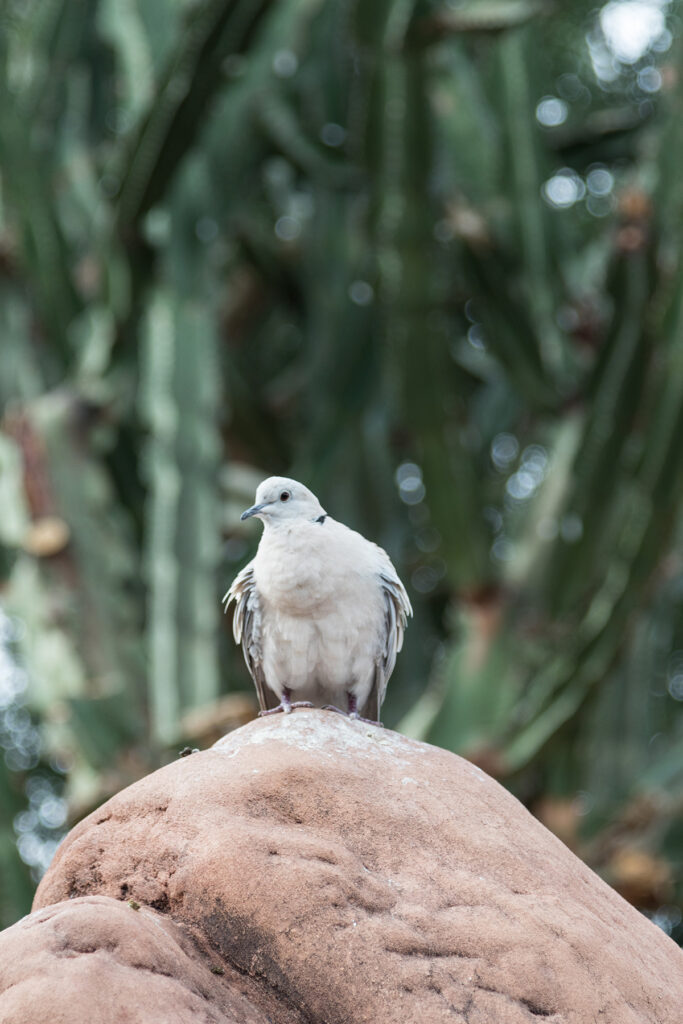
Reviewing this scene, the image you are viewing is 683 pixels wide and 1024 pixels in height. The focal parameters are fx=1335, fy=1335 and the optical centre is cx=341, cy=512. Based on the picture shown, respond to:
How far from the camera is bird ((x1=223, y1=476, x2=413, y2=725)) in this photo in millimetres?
4988

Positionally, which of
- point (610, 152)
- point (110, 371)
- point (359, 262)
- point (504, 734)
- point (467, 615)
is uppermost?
point (610, 152)

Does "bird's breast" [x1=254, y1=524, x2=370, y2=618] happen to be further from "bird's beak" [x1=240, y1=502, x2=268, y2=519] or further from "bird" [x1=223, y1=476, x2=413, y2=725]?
"bird's beak" [x1=240, y1=502, x2=268, y2=519]

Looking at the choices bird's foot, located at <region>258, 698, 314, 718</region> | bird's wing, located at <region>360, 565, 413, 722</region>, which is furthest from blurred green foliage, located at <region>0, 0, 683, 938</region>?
bird's foot, located at <region>258, 698, 314, 718</region>

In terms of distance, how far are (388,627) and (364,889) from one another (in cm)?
154

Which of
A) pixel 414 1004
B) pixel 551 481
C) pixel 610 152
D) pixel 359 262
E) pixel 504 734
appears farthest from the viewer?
pixel 610 152

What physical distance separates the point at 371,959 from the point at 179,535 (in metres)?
4.88

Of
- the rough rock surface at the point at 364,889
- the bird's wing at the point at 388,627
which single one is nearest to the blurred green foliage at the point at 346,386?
the bird's wing at the point at 388,627

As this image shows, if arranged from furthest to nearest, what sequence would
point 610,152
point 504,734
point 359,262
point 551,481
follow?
point 610,152
point 359,262
point 551,481
point 504,734

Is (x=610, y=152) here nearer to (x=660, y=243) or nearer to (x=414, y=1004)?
(x=660, y=243)

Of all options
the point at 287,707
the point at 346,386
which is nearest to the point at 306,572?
the point at 287,707

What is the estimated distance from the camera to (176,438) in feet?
28.2

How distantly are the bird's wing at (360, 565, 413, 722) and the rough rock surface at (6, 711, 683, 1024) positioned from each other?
809 mm

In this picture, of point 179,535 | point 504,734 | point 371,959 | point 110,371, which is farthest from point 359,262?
point 371,959

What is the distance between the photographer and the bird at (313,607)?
16.4 feet
